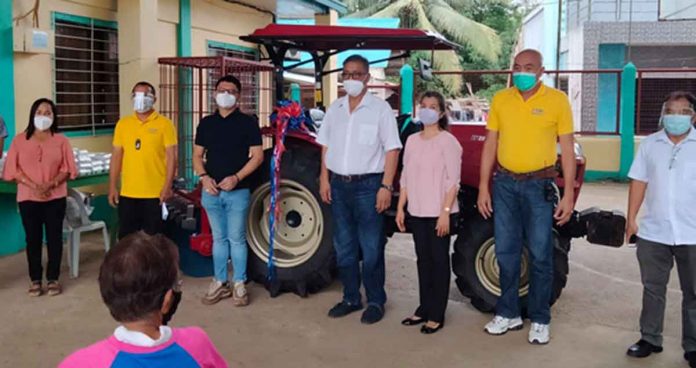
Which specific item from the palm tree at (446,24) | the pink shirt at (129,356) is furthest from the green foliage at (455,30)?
the pink shirt at (129,356)

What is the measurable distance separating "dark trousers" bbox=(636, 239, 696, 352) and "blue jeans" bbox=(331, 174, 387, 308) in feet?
5.10

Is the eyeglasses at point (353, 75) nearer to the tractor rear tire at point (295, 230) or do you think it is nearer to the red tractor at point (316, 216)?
the red tractor at point (316, 216)

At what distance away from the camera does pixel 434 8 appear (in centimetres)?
2609

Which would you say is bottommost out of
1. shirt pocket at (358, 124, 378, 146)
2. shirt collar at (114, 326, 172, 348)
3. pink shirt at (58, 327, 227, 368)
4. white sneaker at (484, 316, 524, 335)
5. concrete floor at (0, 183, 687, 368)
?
concrete floor at (0, 183, 687, 368)

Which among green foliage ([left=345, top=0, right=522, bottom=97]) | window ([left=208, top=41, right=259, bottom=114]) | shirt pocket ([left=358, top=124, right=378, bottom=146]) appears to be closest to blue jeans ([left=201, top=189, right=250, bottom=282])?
shirt pocket ([left=358, top=124, right=378, bottom=146])

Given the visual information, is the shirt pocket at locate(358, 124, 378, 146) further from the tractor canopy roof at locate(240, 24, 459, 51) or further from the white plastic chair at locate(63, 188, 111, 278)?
the white plastic chair at locate(63, 188, 111, 278)

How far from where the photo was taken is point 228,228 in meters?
5.14

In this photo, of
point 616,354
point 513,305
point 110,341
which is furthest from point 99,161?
point 110,341

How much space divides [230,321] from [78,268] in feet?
5.92

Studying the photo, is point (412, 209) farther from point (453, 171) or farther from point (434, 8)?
point (434, 8)

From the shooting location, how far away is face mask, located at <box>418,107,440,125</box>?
14.8 ft

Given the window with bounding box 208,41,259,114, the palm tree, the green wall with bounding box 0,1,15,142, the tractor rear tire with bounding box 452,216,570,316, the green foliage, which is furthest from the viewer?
the palm tree

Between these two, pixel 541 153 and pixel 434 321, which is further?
pixel 434 321

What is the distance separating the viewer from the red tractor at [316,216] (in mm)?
A: 4902
